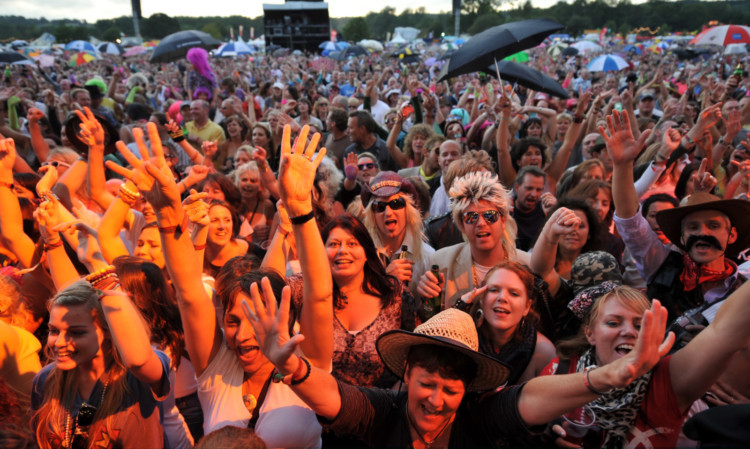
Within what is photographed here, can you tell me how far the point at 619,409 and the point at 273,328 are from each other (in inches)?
52.4

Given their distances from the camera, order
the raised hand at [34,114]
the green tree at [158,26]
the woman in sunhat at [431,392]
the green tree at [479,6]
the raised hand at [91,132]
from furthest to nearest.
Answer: the green tree at [479,6]
the green tree at [158,26]
the raised hand at [34,114]
the raised hand at [91,132]
the woman in sunhat at [431,392]

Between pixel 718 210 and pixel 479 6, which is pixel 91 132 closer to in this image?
pixel 718 210

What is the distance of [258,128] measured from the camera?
6699 mm

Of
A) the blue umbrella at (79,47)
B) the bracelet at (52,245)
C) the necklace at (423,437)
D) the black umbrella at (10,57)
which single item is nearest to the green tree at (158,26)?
the blue umbrella at (79,47)

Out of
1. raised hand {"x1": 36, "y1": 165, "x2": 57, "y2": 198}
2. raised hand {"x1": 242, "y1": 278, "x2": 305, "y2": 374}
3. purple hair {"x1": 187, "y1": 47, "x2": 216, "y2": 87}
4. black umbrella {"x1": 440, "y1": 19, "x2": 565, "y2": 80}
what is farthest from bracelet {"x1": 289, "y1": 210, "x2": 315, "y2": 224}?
purple hair {"x1": 187, "y1": 47, "x2": 216, "y2": 87}

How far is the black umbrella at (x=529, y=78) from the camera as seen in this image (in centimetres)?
747

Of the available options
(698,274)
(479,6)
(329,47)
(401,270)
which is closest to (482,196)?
(401,270)

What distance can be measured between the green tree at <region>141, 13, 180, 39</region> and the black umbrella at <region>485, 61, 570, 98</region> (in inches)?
2158

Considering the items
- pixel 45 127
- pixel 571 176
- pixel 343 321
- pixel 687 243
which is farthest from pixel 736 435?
pixel 45 127

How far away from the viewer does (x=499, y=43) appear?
20.6ft

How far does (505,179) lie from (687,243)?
2.71m

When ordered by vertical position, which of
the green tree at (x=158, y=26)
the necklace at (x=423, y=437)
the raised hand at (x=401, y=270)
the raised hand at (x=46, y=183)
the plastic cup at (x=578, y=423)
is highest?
the green tree at (x=158, y=26)

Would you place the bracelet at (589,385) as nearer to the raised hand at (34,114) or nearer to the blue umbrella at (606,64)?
the raised hand at (34,114)

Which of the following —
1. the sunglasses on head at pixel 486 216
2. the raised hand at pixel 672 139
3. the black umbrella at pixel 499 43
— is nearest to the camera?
the sunglasses on head at pixel 486 216
